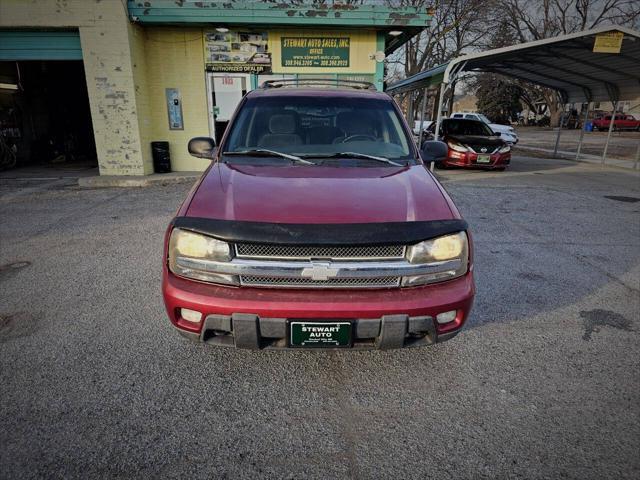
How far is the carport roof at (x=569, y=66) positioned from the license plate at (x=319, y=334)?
10.3 m

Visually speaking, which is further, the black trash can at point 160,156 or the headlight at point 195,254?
the black trash can at point 160,156

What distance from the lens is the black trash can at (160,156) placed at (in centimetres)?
1020

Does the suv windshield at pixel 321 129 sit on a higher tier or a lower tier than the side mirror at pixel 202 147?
higher

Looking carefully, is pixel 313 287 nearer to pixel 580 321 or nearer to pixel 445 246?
pixel 445 246

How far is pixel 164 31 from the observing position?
32.9 ft

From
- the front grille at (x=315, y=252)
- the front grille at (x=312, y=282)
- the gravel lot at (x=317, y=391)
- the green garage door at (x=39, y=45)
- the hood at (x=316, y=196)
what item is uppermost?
the green garage door at (x=39, y=45)

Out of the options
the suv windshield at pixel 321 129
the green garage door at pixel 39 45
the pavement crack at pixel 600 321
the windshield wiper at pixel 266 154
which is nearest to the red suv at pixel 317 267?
the windshield wiper at pixel 266 154

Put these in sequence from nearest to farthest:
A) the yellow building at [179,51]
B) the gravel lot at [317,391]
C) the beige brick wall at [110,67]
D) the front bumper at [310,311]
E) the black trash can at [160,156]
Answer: the gravel lot at [317,391]
the front bumper at [310,311]
the beige brick wall at [110,67]
the yellow building at [179,51]
the black trash can at [160,156]

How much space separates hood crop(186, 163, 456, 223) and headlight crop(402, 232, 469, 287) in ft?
0.45

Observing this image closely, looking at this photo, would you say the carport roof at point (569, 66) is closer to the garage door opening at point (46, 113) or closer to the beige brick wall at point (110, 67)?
the beige brick wall at point (110, 67)

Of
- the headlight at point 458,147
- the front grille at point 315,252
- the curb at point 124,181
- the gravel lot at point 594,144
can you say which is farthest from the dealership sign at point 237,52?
the gravel lot at point 594,144

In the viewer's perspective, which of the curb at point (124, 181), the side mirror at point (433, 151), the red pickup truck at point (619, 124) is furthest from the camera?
the red pickup truck at point (619, 124)

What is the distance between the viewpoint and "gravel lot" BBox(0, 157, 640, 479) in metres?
1.88

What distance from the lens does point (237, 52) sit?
10.3 meters
